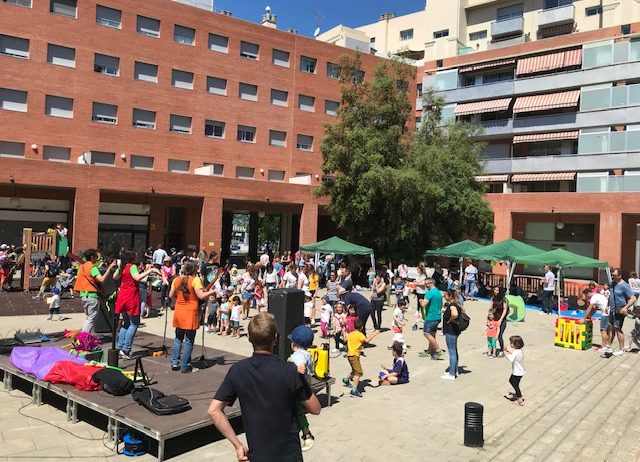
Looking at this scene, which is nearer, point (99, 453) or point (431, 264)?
point (99, 453)

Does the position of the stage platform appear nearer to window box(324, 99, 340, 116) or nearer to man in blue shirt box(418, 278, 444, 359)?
man in blue shirt box(418, 278, 444, 359)

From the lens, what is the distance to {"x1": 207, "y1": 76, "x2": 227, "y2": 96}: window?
1400 inches

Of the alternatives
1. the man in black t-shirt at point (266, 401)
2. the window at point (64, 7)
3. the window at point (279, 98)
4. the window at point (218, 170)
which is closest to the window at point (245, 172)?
the window at point (218, 170)

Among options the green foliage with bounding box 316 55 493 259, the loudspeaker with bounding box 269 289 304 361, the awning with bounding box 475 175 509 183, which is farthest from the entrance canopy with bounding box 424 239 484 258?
the loudspeaker with bounding box 269 289 304 361

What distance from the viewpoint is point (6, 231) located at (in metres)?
28.5

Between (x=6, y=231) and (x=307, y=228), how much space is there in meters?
17.0

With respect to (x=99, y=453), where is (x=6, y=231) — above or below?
above

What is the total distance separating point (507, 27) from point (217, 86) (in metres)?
26.7

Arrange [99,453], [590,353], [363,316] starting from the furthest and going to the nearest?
1. [590,353]
2. [363,316]
3. [99,453]

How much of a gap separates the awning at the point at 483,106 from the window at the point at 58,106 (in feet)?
91.3

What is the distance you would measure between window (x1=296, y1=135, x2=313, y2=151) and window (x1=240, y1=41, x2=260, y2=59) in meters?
6.54

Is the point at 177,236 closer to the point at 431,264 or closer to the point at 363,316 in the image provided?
the point at 431,264

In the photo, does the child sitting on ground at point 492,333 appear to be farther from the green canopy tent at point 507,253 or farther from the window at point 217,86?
the window at point 217,86

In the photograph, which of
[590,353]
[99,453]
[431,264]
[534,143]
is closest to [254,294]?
[590,353]
